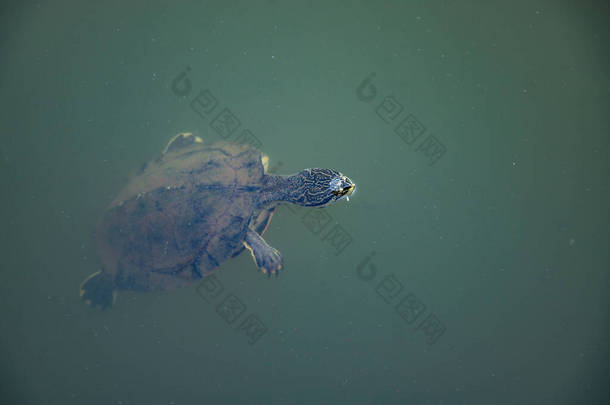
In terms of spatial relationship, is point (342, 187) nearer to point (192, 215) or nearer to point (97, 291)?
point (192, 215)

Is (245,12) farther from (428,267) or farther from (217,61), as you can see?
(428,267)

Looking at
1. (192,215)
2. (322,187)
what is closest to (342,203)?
(322,187)

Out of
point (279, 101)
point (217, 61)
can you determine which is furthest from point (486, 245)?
point (217, 61)

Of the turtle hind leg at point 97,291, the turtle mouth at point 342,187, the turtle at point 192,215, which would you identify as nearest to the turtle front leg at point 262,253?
the turtle at point 192,215

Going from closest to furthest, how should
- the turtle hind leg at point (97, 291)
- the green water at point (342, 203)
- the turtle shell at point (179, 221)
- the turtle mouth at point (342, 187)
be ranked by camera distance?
the turtle shell at point (179, 221)
the turtle mouth at point (342, 187)
the turtle hind leg at point (97, 291)
the green water at point (342, 203)

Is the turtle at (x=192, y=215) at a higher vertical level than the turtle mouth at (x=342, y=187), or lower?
higher

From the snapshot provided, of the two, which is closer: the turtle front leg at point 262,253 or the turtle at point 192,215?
the turtle at point 192,215

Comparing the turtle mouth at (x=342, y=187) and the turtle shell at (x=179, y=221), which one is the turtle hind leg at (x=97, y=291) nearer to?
the turtle shell at (x=179, y=221)

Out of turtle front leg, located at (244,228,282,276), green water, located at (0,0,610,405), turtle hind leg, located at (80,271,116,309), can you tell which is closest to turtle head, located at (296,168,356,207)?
green water, located at (0,0,610,405)
